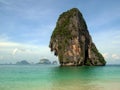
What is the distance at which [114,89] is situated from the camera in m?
15.8

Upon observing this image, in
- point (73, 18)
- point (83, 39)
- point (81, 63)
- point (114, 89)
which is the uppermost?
point (73, 18)

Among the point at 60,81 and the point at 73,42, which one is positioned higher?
the point at 73,42

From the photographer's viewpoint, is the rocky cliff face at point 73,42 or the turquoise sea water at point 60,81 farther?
the rocky cliff face at point 73,42

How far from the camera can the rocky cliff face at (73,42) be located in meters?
74.4

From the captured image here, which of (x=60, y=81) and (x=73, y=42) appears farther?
(x=73, y=42)

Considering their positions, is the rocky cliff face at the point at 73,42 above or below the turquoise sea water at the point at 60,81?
above

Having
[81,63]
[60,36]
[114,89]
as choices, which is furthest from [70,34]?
[114,89]

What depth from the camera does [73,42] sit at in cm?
7512

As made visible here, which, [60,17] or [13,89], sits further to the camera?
[60,17]

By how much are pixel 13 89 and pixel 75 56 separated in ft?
192

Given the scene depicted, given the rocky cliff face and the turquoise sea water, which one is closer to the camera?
the turquoise sea water

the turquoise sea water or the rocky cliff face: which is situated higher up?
the rocky cliff face

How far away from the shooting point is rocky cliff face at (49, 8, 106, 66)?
7444cm

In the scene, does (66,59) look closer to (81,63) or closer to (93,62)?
(81,63)
